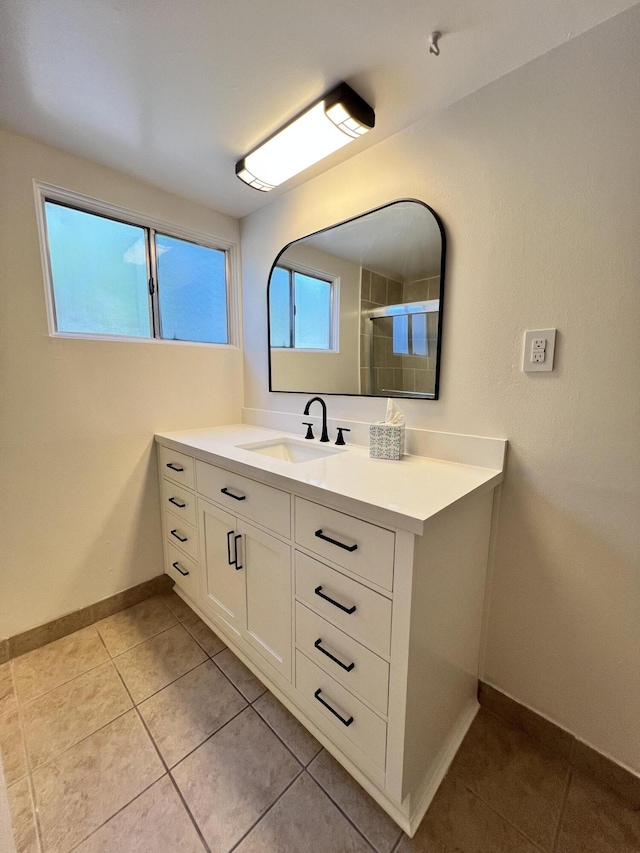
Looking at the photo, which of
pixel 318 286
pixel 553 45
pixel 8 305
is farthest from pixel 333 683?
pixel 553 45

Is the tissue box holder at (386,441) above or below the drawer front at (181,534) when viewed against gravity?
above

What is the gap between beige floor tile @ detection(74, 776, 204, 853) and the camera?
89cm

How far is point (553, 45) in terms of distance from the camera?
3.17ft

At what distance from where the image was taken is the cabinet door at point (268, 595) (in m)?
1.16

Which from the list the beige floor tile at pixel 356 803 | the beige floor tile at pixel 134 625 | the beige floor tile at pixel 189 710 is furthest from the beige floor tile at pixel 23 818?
the beige floor tile at pixel 356 803

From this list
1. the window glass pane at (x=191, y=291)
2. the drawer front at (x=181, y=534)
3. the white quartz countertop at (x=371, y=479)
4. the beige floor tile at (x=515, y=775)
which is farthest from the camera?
the window glass pane at (x=191, y=291)

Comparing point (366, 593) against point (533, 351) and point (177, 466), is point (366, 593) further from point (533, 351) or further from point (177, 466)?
point (177, 466)

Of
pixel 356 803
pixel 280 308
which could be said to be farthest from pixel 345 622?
pixel 280 308

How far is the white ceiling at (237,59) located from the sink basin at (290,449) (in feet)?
4.19

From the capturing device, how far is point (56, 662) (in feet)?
4.87

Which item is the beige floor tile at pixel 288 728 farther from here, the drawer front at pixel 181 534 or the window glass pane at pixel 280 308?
the window glass pane at pixel 280 308

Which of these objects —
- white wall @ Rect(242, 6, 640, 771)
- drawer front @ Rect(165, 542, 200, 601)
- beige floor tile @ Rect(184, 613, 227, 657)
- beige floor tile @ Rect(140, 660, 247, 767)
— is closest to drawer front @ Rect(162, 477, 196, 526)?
drawer front @ Rect(165, 542, 200, 601)

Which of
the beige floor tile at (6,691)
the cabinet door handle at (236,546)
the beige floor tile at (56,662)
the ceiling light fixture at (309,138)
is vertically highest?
the ceiling light fixture at (309,138)

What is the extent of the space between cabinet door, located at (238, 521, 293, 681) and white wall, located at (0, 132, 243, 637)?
2.83ft
